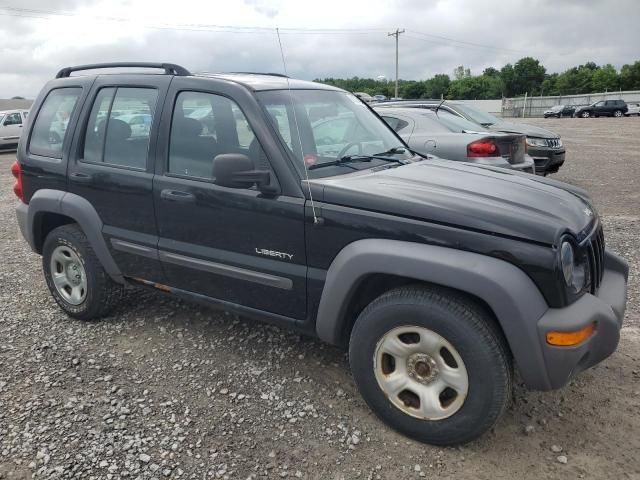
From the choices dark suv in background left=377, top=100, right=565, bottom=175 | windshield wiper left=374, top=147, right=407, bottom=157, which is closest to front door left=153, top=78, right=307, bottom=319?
windshield wiper left=374, top=147, right=407, bottom=157

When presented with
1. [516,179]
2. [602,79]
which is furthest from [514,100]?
[516,179]

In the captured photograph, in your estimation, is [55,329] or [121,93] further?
[55,329]

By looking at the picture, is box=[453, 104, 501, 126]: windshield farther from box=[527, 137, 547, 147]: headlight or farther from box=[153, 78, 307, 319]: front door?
box=[153, 78, 307, 319]: front door

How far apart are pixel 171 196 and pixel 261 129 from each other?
0.77 metres

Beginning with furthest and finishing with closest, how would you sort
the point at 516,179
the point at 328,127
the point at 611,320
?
the point at 328,127, the point at 516,179, the point at 611,320

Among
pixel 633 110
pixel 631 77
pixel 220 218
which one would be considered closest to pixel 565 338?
pixel 220 218

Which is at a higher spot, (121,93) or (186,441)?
(121,93)

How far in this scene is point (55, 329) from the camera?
420 cm

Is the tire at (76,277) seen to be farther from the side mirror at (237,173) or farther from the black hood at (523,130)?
the black hood at (523,130)

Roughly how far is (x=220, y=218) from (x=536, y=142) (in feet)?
26.4

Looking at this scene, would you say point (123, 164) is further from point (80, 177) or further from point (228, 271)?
point (228, 271)

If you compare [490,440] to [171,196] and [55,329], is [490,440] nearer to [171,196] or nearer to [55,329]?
[171,196]

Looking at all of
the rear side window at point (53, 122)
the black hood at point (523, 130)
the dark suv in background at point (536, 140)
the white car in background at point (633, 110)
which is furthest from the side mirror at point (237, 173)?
the white car in background at point (633, 110)

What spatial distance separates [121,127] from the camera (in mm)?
3818
